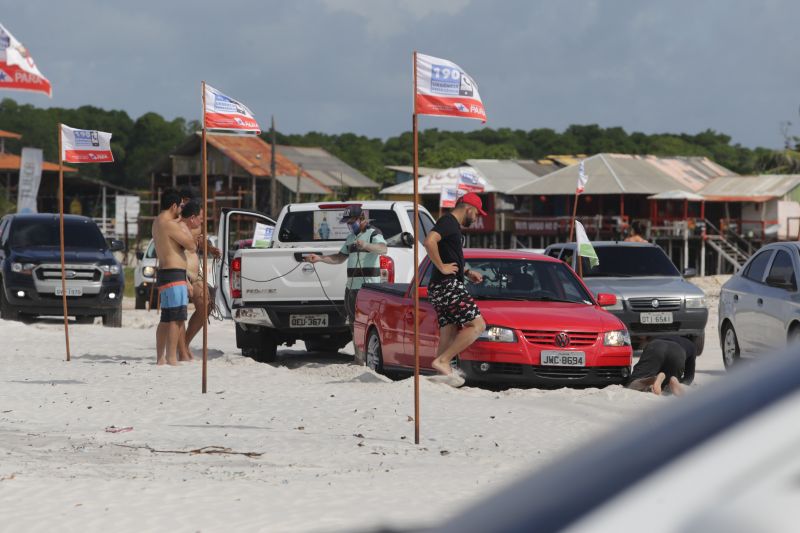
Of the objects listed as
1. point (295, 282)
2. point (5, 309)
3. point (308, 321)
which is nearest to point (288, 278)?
point (295, 282)

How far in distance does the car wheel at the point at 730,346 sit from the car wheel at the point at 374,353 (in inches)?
158

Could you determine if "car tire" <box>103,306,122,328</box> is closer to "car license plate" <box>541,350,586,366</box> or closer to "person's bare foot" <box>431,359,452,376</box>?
"person's bare foot" <box>431,359,452,376</box>

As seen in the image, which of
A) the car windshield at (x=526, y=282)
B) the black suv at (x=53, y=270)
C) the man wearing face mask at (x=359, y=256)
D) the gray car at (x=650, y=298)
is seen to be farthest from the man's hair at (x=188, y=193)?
the black suv at (x=53, y=270)

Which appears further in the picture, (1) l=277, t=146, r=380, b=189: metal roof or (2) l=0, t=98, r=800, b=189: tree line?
(2) l=0, t=98, r=800, b=189: tree line

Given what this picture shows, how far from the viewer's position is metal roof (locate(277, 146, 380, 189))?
259 feet

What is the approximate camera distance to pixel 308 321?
1573cm

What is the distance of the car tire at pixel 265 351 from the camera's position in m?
16.4

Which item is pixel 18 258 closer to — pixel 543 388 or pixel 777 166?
pixel 543 388

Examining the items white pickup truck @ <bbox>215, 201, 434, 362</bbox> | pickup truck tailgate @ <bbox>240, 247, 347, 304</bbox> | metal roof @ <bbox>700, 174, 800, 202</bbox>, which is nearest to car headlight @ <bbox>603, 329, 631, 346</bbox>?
white pickup truck @ <bbox>215, 201, 434, 362</bbox>

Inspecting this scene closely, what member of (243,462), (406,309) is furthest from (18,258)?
(243,462)

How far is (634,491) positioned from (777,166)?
89.7m

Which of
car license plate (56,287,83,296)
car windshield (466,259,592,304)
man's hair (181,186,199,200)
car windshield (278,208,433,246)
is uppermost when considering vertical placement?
man's hair (181,186,199,200)

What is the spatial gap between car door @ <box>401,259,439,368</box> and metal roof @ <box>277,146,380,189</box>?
64488mm

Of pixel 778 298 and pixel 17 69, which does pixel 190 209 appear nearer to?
pixel 17 69
